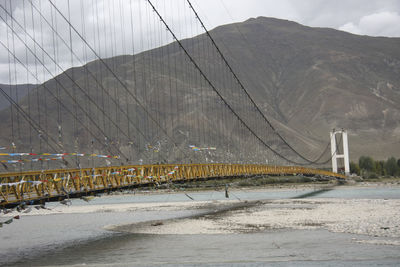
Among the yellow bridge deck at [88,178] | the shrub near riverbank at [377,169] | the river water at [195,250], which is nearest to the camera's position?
the yellow bridge deck at [88,178]

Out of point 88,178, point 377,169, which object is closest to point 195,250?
point 88,178

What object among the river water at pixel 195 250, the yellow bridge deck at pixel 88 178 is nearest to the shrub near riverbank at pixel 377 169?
the yellow bridge deck at pixel 88 178

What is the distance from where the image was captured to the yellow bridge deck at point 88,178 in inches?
755

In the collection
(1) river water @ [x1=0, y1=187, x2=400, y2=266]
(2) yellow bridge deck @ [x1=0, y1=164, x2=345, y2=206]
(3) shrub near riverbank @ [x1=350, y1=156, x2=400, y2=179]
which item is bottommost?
(1) river water @ [x1=0, y1=187, x2=400, y2=266]

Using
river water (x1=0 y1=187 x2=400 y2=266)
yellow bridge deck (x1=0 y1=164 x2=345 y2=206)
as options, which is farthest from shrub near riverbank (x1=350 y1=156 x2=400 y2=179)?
river water (x1=0 y1=187 x2=400 y2=266)

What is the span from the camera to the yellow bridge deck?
1917cm

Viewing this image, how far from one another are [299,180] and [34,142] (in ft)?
227

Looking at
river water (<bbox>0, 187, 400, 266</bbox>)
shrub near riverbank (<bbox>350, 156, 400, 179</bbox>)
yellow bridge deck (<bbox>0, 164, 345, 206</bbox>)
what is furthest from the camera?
shrub near riverbank (<bbox>350, 156, 400, 179</bbox>)

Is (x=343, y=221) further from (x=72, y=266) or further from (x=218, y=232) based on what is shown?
(x=72, y=266)

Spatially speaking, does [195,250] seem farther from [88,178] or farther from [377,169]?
[377,169]

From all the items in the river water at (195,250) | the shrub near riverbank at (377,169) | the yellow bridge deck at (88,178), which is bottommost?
the river water at (195,250)

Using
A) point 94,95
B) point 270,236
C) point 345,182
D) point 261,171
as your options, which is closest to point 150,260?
point 270,236

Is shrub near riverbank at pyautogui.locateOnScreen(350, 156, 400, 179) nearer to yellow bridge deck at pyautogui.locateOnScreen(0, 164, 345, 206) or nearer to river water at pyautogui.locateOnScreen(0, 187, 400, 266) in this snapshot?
yellow bridge deck at pyautogui.locateOnScreen(0, 164, 345, 206)

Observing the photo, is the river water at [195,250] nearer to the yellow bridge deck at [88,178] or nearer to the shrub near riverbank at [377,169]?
the yellow bridge deck at [88,178]
